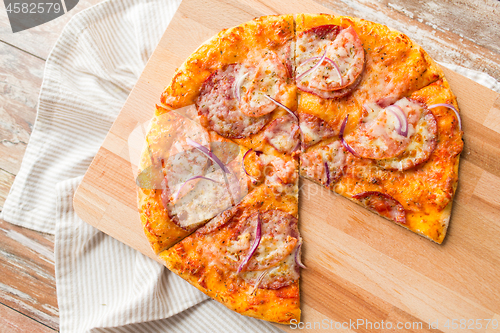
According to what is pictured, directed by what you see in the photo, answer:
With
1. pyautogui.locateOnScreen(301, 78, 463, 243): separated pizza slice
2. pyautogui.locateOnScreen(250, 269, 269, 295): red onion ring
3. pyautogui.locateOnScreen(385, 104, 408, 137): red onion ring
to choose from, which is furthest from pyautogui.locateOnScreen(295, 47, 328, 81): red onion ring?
pyautogui.locateOnScreen(250, 269, 269, 295): red onion ring

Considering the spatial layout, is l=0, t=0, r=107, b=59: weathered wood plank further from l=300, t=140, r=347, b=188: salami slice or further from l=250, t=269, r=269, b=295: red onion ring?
l=250, t=269, r=269, b=295: red onion ring

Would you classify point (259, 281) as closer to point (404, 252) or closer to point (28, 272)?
point (404, 252)

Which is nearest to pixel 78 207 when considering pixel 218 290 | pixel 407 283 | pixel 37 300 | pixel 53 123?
pixel 53 123

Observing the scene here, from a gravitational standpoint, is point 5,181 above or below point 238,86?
below

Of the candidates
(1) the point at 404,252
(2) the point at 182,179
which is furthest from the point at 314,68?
(1) the point at 404,252

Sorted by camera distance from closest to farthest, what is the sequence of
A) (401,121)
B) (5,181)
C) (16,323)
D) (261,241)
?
(401,121), (261,241), (16,323), (5,181)

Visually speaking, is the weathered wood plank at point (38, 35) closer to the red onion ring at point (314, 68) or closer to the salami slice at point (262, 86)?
the salami slice at point (262, 86)

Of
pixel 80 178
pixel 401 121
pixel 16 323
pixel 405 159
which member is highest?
pixel 401 121

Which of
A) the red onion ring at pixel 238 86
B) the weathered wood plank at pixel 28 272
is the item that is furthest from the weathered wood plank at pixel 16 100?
the red onion ring at pixel 238 86
